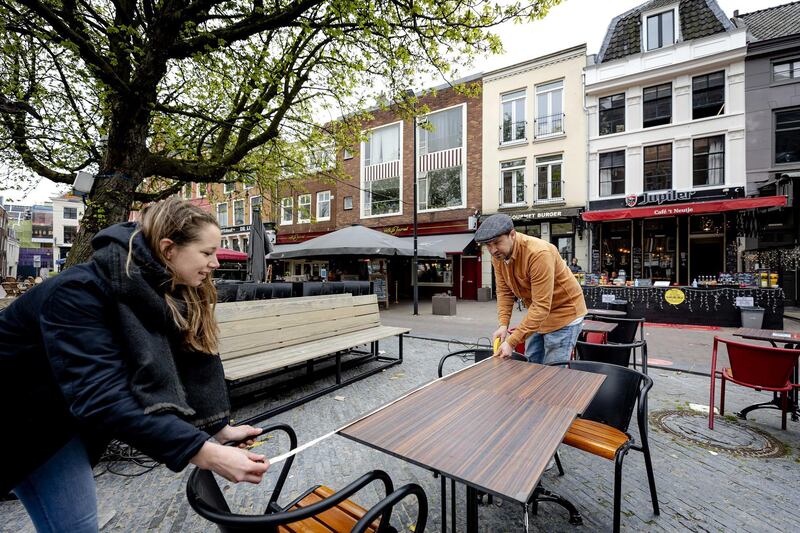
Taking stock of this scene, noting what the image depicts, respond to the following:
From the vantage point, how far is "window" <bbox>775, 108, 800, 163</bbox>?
12617mm

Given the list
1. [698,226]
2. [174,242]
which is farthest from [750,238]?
[174,242]

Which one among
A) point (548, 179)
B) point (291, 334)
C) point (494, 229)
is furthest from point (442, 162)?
point (494, 229)

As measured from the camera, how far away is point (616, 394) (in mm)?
2588

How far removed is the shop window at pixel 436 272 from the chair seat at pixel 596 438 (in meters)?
16.0

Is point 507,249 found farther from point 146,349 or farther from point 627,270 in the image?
point 627,270

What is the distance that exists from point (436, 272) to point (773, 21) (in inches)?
679

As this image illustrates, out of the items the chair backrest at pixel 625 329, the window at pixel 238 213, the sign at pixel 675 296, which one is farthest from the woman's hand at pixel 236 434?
the window at pixel 238 213

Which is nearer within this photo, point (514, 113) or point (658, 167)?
point (658, 167)

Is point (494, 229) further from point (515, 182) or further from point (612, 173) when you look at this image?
point (515, 182)

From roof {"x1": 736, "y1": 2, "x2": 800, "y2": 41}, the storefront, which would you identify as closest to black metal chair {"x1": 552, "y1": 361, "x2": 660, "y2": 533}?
the storefront

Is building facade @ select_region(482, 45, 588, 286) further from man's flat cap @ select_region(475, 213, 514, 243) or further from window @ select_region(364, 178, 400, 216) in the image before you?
man's flat cap @ select_region(475, 213, 514, 243)

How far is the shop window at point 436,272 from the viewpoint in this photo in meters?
18.6

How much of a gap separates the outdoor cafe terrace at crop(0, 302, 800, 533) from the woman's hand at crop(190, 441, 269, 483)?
3.45ft

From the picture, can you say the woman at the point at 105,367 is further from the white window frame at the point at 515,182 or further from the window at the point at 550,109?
the window at the point at 550,109
